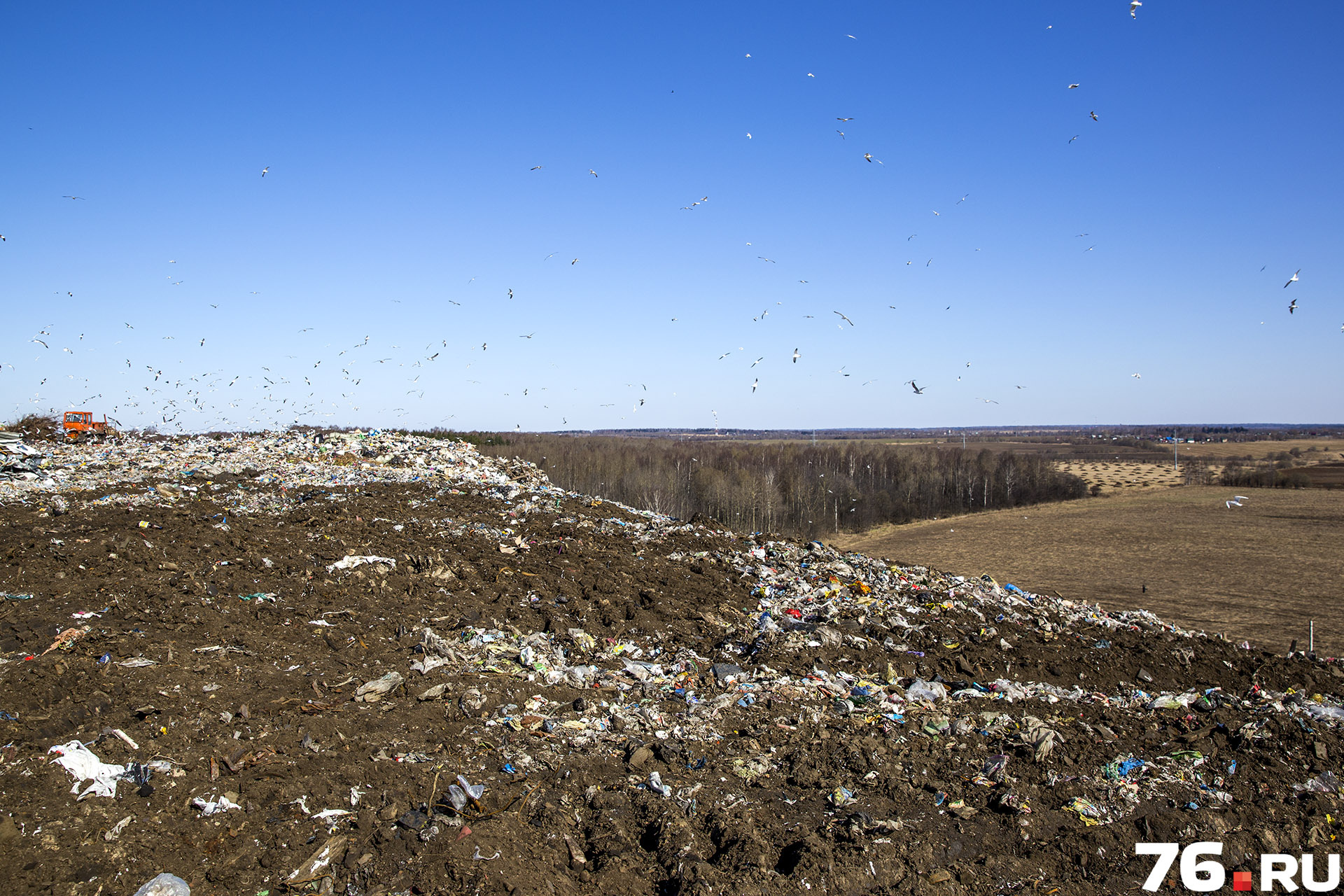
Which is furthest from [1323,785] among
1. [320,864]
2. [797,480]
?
[797,480]

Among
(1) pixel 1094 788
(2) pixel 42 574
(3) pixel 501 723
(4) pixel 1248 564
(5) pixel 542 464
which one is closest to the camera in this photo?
(1) pixel 1094 788

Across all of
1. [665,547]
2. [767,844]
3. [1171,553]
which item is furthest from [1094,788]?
[1171,553]

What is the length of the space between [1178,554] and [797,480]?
2080cm

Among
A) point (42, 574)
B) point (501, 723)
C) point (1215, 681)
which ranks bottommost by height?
point (1215, 681)

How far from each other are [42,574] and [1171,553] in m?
34.2

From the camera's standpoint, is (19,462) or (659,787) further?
(19,462)

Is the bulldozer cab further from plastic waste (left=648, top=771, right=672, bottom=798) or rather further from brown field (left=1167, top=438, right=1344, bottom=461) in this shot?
brown field (left=1167, top=438, right=1344, bottom=461)

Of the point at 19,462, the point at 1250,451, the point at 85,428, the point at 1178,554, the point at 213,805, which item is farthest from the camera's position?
the point at 1250,451

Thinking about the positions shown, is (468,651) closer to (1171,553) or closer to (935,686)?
(935,686)

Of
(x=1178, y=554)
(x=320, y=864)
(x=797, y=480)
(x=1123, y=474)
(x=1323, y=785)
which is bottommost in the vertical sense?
(x=1178, y=554)

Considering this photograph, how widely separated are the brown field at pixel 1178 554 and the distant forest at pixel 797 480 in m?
3.19

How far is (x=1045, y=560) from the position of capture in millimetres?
27516

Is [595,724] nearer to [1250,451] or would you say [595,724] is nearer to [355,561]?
[355,561]

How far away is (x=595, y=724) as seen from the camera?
A: 16.4ft
